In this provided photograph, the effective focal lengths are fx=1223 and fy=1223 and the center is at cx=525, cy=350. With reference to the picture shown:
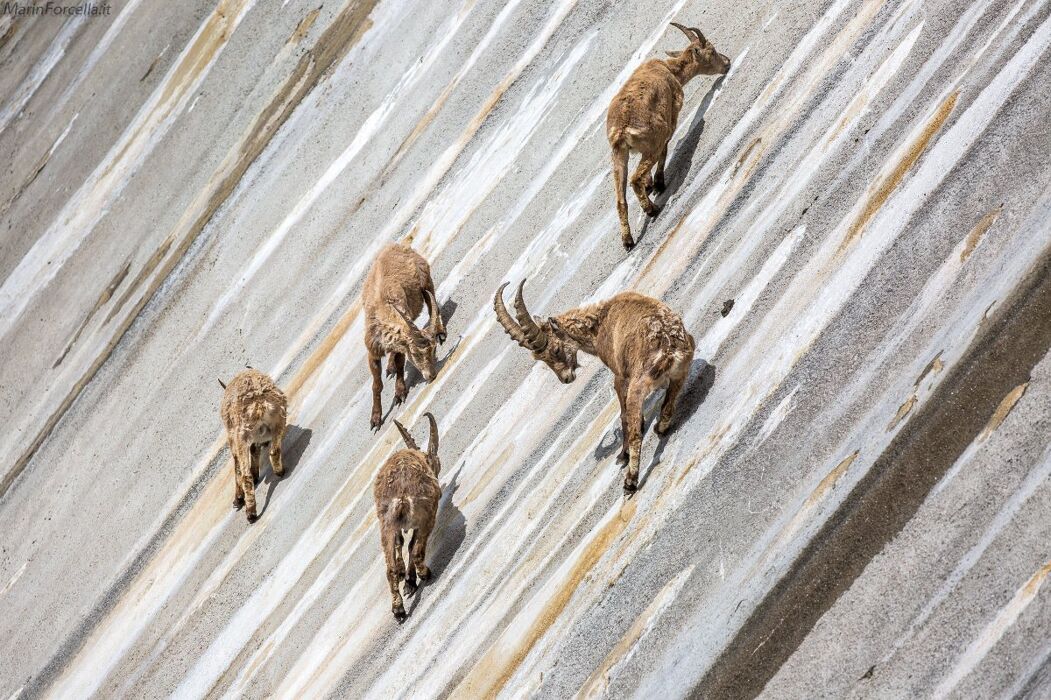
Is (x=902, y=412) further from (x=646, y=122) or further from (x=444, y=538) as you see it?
(x=444, y=538)

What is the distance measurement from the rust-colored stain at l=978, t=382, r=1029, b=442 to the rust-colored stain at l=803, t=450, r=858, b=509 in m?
1.26

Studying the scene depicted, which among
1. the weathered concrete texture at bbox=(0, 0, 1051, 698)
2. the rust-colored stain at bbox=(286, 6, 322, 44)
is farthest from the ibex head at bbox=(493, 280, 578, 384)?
the rust-colored stain at bbox=(286, 6, 322, 44)

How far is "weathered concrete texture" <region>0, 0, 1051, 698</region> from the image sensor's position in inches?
457

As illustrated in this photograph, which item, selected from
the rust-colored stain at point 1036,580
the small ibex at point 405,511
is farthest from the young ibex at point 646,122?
the rust-colored stain at point 1036,580

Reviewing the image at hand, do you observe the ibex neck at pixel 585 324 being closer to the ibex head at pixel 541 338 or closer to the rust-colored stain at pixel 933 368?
the ibex head at pixel 541 338

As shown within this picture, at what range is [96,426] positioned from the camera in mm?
24094

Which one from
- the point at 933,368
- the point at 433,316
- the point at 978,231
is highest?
the point at 978,231

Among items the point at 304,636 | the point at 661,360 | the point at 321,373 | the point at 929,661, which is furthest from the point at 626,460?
the point at 321,373

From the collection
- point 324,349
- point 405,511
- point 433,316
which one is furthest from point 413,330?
point 324,349

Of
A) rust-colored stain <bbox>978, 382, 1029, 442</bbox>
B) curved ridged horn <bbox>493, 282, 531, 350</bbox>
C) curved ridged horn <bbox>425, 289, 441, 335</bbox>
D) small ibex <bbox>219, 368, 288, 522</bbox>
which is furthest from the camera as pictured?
curved ridged horn <bbox>425, 289, 441, 335</bbox>

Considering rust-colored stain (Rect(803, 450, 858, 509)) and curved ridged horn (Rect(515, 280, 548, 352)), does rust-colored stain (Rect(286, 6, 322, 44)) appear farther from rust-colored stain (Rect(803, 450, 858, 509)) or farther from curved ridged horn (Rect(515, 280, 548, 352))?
rust-colored stain (Rect(803, 450, 858, 509))

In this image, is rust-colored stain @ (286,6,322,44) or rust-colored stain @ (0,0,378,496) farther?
rust-colored stain @ (286,6,322,44)

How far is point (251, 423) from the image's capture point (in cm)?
1744

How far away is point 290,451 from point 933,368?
1010 centimetres
